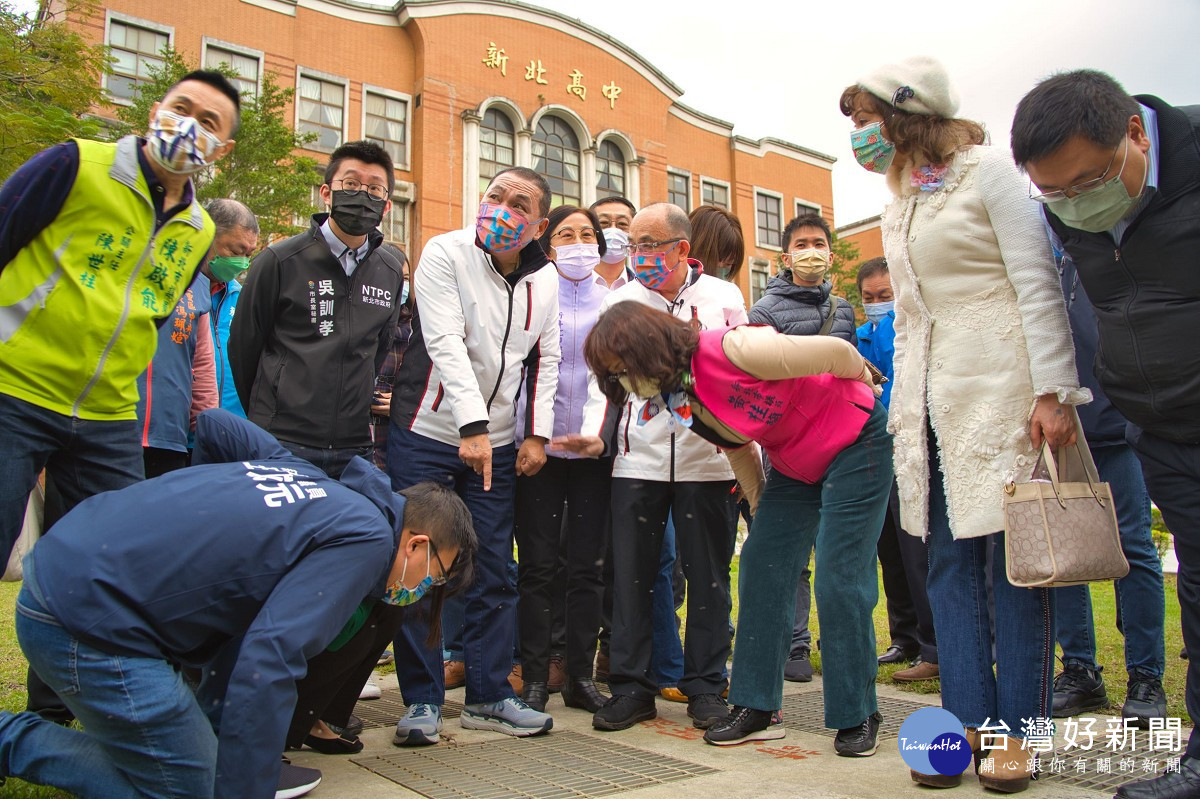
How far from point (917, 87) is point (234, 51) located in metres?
23.7

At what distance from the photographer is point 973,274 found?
9.54 feet

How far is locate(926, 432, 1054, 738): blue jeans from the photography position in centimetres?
277

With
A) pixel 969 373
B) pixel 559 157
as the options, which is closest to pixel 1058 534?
pixel 969 373

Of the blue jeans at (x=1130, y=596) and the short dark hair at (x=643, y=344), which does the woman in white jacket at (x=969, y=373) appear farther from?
the blue jeans at (x=1130, y=596)

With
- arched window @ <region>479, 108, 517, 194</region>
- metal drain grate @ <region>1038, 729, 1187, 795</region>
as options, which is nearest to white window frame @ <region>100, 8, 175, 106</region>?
arched window @ <region>479, 108, 517, 194</region>

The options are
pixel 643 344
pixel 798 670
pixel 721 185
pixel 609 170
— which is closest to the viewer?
pixel 643 344

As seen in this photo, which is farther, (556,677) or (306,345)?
(556,677)

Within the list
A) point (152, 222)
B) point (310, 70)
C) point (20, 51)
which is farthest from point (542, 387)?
point (310, 70)

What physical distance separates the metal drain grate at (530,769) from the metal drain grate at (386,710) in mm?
492

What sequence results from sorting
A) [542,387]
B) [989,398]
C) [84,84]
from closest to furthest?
[989,398] < [542,387] < [84,84]

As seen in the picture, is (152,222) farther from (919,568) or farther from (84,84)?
(84,84)

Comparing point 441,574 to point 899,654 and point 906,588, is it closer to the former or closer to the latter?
point 899,654

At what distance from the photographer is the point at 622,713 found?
144 inches

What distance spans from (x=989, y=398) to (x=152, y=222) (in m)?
2.74
